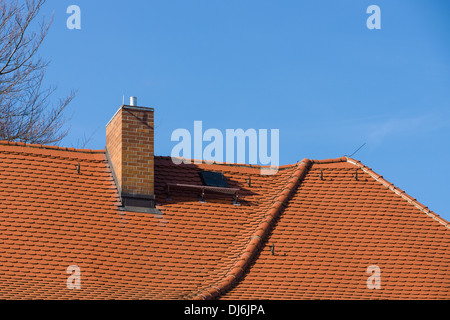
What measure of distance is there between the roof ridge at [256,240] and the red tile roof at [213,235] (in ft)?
0.12

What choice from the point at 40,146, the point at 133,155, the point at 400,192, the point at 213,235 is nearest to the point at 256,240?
the point at 213,235

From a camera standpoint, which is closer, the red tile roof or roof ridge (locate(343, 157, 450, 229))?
the red tile roof

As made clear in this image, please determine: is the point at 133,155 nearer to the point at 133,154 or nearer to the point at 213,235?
the point at 133,154

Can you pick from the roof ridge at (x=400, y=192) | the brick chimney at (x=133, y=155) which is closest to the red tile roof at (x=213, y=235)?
Result: the roof ridge at (x=400, y=192)

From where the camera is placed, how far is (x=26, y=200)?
19156 millimetres

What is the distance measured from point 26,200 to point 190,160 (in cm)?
474

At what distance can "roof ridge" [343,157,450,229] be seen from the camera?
67.8 ft

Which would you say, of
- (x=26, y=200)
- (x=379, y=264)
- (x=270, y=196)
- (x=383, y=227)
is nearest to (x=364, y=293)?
(x=379, y=264)

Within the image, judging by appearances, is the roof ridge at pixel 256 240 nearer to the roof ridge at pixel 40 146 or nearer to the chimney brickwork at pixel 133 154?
the chimney brickwork at pixel 133 154

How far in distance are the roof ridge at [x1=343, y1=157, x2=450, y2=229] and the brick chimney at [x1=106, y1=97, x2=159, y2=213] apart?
210 inches

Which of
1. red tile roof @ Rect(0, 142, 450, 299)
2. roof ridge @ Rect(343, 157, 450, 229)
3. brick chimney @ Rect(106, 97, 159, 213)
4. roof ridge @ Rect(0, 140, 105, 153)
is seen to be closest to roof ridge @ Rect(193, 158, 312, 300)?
red tile roof @ Rect(0, 142, 450, 299)

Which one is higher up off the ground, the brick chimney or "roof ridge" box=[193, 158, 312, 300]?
the brick chimney

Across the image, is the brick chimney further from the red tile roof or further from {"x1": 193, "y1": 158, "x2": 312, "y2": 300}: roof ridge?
{"x1": 193, "y1": 158, "x2": 312, "y2": 300}: roof ridge

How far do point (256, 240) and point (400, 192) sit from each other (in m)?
4.35
